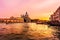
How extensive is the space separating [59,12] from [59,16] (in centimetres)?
538

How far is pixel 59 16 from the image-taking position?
427 feet

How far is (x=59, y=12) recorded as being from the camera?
437ft

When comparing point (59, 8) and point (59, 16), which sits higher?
point (59, 8)

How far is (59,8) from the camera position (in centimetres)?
13400

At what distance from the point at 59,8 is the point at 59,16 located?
937cm

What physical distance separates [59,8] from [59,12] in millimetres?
4273
